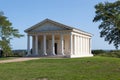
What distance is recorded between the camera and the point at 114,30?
168 feet

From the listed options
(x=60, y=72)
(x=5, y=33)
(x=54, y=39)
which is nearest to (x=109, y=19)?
(x=54, y=39)

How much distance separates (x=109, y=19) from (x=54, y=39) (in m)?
10.7

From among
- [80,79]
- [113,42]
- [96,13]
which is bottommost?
[80,79]

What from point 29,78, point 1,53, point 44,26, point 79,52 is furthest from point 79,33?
point 29,78

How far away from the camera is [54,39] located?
51000mm

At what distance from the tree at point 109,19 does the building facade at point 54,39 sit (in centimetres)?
470

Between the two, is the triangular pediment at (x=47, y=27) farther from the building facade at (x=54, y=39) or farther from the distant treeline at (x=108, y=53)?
the distant treeline at (x=108, y=53)

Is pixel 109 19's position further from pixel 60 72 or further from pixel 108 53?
pixel 60 72

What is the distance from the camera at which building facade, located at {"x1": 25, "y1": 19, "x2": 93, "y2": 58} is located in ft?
156

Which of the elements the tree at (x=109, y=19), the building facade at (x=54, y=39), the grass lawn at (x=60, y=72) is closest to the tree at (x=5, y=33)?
the building facade at (x=54, y=39)

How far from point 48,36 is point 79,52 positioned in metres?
6.85

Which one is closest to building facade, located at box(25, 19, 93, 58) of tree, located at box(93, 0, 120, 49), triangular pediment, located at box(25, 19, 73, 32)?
triangular pediment, located at box(25, 19, 73, 32)

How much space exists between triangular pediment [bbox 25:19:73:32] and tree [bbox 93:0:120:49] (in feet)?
23.0

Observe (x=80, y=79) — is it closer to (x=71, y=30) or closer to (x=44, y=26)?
(x=71, y=30)
